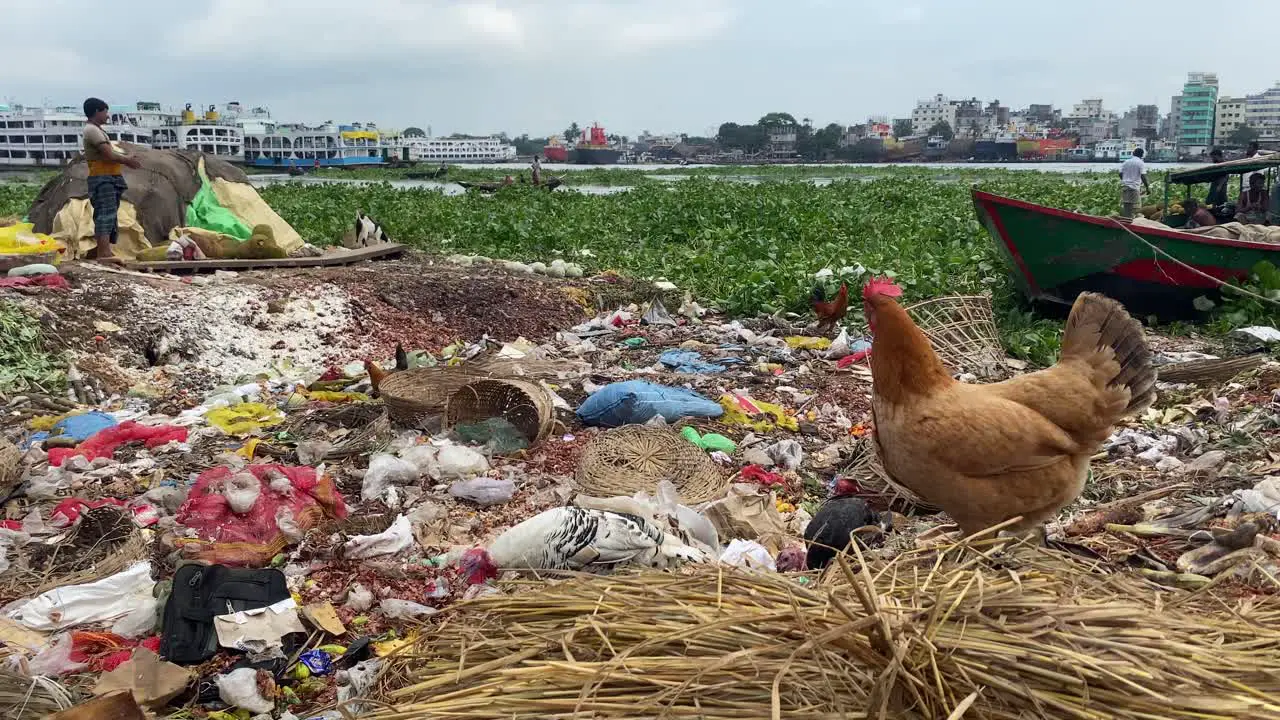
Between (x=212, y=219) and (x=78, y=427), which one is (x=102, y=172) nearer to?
(x=212, y=219)

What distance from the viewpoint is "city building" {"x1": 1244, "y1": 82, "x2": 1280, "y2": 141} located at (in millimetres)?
61250

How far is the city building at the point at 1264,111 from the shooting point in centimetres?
6125

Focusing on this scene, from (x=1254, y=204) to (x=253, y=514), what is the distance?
10.9 m

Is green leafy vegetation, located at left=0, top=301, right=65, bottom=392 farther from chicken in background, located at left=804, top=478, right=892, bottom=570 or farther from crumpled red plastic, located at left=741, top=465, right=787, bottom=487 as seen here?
chicken in background, located at left=804, top=478, right=892, bottom=570

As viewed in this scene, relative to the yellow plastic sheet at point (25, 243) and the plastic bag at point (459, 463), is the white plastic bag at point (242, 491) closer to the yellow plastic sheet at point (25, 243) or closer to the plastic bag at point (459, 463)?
the plastic bag at point (459, 463)

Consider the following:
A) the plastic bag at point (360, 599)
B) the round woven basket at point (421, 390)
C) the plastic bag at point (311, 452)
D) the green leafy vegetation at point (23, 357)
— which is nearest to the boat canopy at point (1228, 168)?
the round woven basket at point (421, 390)

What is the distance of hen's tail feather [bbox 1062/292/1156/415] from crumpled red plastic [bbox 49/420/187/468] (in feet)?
14.9

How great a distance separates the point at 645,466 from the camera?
427cm

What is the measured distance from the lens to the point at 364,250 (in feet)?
32.4

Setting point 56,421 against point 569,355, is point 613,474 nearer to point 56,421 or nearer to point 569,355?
point 569,355

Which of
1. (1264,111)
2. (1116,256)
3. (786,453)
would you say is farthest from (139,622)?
(1264,111)

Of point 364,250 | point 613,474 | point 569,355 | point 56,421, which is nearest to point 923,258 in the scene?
point 569,355

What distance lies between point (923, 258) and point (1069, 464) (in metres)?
7.44

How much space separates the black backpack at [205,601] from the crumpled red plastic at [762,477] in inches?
87.9
